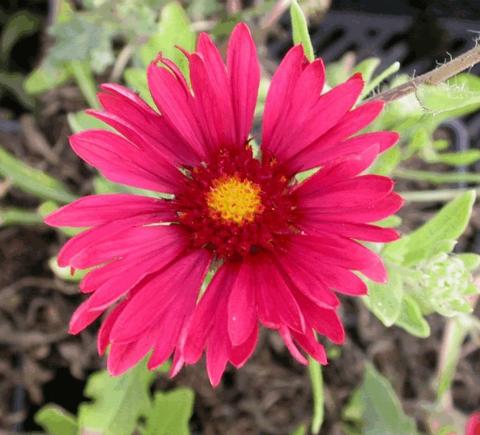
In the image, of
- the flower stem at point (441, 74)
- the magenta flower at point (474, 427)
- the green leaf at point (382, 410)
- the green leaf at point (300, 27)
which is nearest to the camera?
the flower stem at point (441, 74)

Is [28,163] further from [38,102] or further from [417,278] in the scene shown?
[417,278]

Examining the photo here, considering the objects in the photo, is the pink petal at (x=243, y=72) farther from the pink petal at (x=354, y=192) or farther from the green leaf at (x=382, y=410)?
the green leaf at (x=382, y=410)

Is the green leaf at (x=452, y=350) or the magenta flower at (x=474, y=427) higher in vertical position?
the green leaf at (x=452, y=350)

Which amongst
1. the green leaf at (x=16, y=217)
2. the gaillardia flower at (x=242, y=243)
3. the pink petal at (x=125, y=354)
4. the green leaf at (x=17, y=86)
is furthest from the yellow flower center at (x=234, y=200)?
the green leaf at (x=17, y=86)

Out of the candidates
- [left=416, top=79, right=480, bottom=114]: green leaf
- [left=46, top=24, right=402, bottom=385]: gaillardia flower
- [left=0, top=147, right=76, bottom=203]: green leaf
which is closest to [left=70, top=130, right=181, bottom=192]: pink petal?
[left=46, top=24, right=402, bottom=385]: gaillardia flower

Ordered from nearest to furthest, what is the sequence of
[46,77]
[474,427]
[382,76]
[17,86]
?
[382,76] < [474,427] < [46,77] < [17,86]

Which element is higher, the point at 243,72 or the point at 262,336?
the point at 243,72

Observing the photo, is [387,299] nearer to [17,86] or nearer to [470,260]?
[470,260]

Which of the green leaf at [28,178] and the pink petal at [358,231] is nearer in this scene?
the pink petal at [358,231]

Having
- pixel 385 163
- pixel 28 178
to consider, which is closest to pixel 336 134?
pixel 385 163
